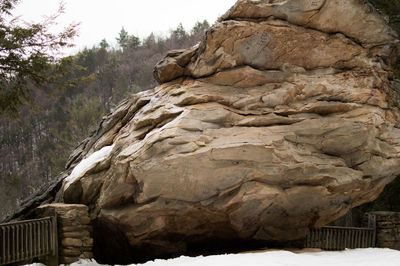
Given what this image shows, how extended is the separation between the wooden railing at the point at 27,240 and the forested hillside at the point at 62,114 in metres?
17.1

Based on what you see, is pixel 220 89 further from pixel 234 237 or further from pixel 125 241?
pixel 125 241

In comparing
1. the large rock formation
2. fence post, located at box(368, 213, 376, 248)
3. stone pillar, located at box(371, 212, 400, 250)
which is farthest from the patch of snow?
stone pillar, located at box(371, 212, 400, 250)

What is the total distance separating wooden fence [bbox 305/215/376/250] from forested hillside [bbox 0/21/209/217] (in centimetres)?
1754

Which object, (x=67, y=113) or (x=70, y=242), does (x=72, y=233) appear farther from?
(x=67, y=113)

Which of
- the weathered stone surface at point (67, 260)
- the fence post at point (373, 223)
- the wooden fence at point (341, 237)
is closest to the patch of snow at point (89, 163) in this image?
the weathered stone surface at point (67, 260)

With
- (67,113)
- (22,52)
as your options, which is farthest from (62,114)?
(22,52)

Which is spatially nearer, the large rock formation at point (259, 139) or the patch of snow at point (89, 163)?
the large rock formation at point (259, 139)

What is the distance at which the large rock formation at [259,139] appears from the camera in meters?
7.77

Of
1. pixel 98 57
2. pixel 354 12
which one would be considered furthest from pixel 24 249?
pixel 98 57

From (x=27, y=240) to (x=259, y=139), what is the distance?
5070 millimetres

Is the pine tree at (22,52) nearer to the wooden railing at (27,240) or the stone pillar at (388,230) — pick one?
the wooden railing at (27,240)

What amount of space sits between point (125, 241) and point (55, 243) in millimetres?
1601

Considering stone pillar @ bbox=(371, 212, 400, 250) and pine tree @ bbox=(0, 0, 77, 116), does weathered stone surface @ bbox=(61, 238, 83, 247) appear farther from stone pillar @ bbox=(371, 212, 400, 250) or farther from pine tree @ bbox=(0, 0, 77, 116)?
stone pillar @ bbox=(371, 212, 400, 250)

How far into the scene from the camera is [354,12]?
861cm
